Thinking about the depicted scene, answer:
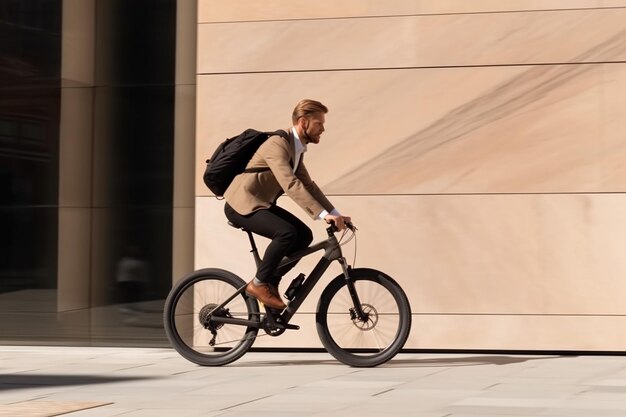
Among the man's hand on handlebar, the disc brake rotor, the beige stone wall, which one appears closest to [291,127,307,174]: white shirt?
the man's hand on handlebar

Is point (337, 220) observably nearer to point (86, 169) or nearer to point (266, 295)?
point (266, 295)

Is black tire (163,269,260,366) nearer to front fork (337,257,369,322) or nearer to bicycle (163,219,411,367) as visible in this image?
bicycle (163,219,411,367)

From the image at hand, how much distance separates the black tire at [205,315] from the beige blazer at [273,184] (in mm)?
584

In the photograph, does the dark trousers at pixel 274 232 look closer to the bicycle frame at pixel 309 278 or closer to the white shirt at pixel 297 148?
the bicycle frame at pixel 309 278

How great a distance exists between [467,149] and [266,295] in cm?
221

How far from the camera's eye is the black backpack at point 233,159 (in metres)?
8.71

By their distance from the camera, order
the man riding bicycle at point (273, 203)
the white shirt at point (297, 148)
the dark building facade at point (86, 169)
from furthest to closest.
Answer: the dark building facade at point (86, 169), the white shirt at point (297, 148), the man riding bicycle at point (273, 203)

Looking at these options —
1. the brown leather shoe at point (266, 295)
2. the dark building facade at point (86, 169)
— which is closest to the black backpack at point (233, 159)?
the brown leather shoe at point (266, 295)

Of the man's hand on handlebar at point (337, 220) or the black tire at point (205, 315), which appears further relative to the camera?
the black tire at point (205, 315)

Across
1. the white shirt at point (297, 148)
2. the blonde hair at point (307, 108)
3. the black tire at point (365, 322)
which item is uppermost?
the blonde hair at point (307, 108)

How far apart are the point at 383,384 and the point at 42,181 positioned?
4.43 meters

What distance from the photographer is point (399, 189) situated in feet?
33.0

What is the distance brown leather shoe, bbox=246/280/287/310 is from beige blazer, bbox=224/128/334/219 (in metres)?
0.51

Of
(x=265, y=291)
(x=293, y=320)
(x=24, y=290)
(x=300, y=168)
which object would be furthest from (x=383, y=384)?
(x=24, y=290)
